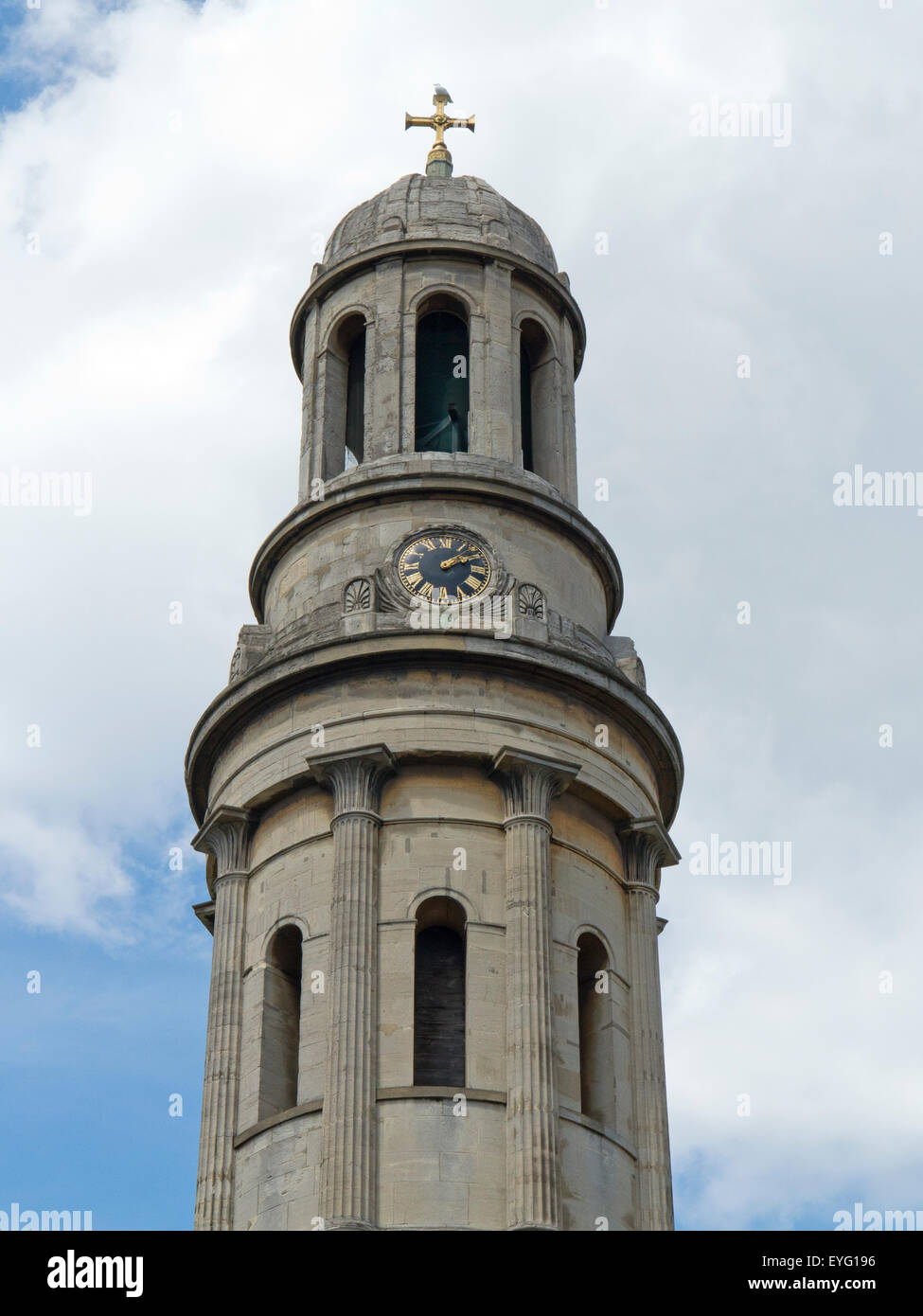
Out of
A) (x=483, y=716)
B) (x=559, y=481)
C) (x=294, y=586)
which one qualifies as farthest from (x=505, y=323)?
(x=483, y=716)

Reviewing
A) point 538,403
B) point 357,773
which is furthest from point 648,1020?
point 538,403

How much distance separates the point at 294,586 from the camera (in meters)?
51.6

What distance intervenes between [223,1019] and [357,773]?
5.32 metres

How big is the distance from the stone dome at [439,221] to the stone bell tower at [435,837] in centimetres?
54

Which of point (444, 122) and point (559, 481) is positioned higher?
point (444, 122)

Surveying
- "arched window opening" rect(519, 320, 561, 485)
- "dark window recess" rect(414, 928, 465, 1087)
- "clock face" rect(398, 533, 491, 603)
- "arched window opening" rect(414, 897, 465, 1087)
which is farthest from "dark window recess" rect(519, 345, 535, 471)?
"dark window recess" rect(414, 928, 465, 1087)

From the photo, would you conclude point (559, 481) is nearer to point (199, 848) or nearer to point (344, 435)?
point (344, 435)

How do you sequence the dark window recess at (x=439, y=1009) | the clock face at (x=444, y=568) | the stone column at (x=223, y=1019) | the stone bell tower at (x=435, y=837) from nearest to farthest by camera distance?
the stone bell tower at (x=435, y=837) → the stone column at (x=223, y=1019) → the dark window recess at (x=439, y=1009) → the clock face at (x=444, y=568)

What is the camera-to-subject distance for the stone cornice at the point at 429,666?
1859 inches

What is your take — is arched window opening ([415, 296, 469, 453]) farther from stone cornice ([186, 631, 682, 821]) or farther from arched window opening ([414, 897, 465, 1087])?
arched window opening ([414, 897, 465, 1087])

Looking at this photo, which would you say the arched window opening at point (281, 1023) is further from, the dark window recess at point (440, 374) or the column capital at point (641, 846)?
the dark window recess at point (440, 374)

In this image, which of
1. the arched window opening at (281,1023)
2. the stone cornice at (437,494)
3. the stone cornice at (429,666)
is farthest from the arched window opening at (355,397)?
the arched window opening at (281,1023)

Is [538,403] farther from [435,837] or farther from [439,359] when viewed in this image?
[435,837]
